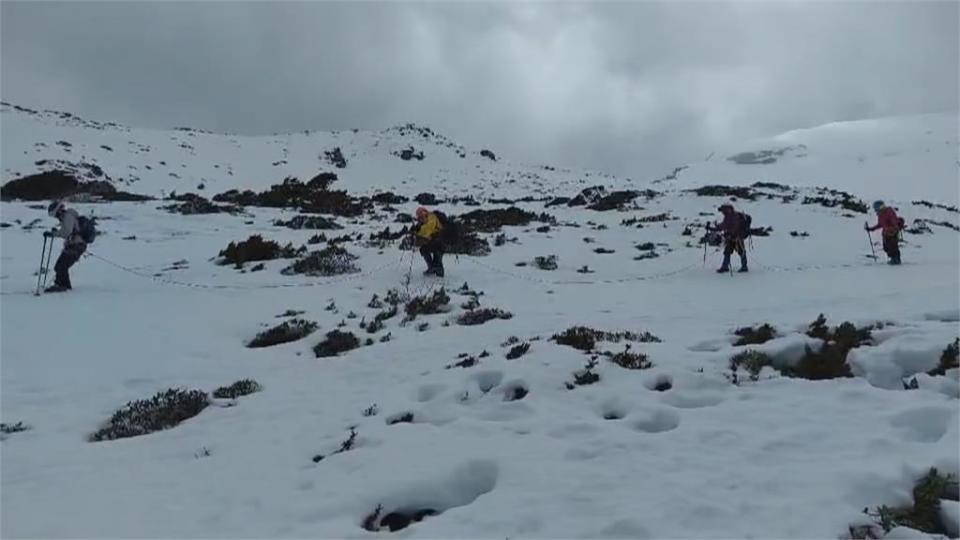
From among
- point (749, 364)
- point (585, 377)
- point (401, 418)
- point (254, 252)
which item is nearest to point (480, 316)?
point (585, 377)

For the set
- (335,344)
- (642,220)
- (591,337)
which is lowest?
(335,344)

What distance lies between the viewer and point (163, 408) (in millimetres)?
8445

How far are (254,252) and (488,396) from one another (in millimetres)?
12555

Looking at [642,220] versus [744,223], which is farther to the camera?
[642,220]

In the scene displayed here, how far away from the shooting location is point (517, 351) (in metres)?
9.40

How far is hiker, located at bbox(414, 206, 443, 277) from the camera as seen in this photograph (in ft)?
53.2

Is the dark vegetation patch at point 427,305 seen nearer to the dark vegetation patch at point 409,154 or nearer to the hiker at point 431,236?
the hiker at point 431,236

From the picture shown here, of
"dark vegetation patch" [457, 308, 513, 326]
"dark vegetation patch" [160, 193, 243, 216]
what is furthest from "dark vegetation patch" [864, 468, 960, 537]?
"dark vegetation patch" [160, 193, 243, 216]

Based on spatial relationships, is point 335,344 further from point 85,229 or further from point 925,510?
point 85,229

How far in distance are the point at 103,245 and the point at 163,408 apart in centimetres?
1504

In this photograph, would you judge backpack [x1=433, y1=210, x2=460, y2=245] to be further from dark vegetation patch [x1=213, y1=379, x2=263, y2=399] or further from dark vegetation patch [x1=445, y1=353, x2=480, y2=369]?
dark vegetation patch [x1=213, y1=379, x2=263, y2=399]

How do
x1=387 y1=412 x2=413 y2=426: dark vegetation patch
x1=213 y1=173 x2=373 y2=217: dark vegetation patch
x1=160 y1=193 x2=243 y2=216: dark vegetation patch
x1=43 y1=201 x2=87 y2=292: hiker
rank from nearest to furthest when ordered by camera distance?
1. x1=387 y1=412 x2=413 y2=426: dark vegetation patch
2. x1=43 y1=201 x2=87 y2=292: hiker
3. x1=160 y1=193 x2=243 y2=216: dark vegetation patch
4. x1=213 y1=173 x2=373 y2=217: dark vegetation patch

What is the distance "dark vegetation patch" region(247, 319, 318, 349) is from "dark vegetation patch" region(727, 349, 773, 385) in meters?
6.82

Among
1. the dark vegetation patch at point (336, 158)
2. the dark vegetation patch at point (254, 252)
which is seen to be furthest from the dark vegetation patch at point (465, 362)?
the dark vegetation patch at point (336, 158)
